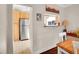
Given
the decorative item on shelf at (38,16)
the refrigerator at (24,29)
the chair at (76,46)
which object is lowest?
the chair at (76,46)

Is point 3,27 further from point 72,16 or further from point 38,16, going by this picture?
point 72,16

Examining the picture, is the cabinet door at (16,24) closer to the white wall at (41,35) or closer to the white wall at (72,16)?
the white wall at (41,35)

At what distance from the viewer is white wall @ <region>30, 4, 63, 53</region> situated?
1.47m

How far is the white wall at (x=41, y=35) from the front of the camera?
147cm

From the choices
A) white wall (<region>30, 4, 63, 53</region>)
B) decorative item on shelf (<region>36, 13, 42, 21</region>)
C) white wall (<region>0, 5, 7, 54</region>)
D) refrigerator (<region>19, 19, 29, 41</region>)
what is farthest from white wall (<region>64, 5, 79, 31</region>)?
white wall (<region>0, 5, 7, 54</region>)

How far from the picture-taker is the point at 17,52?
147cm

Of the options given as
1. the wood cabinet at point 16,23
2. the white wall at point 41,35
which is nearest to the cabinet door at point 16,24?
the wood cabinet at point 16,23

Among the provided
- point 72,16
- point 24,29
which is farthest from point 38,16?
point 72,16

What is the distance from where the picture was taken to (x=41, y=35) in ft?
4.85

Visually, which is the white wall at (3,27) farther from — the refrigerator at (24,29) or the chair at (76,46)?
the chair at (76,46)

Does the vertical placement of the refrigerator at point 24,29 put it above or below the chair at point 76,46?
above
